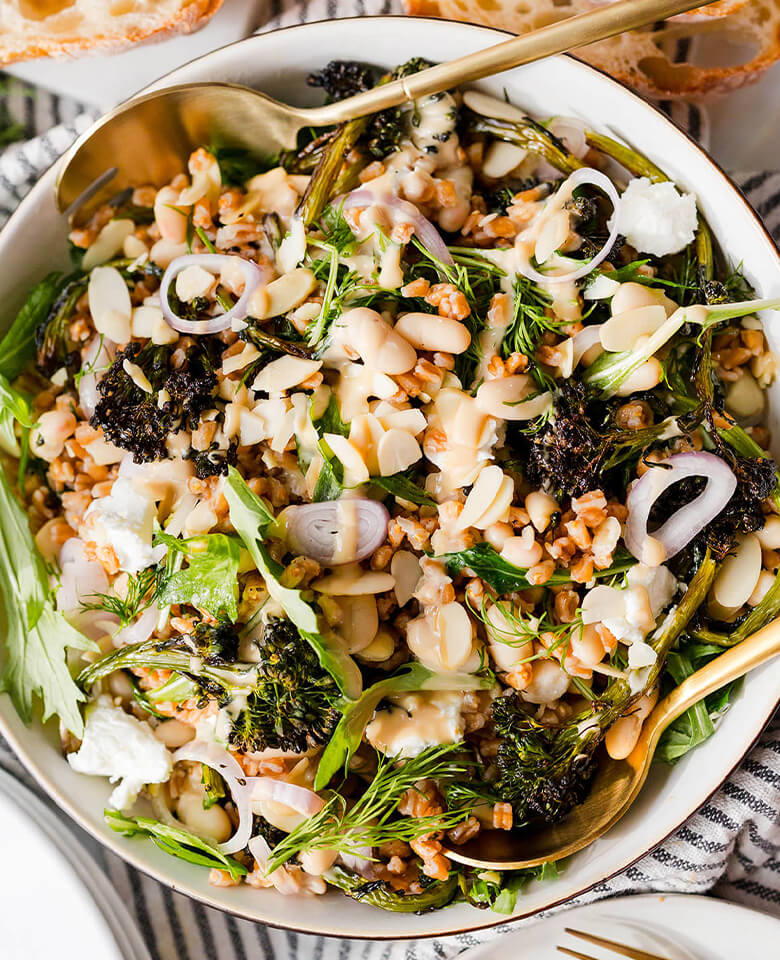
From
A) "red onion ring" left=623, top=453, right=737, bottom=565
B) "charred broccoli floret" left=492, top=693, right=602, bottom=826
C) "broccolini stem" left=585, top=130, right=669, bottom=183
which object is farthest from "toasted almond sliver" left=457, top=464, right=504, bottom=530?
"broccolini stem" left=585, top=130, right=669, bottom=183

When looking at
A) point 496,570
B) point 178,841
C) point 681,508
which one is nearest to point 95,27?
point 496,570

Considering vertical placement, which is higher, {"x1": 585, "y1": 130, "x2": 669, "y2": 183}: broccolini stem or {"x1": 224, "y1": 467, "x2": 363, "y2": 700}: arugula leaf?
{"x1": 585, "y1": 130, "x2": 669, "y2": 183}: broccolini stem

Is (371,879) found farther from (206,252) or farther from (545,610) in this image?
(206,252)

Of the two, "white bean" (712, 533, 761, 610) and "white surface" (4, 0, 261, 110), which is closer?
"white bean" (712, 533, 761, 610)

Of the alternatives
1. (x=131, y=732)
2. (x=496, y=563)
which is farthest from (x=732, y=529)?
(x=131, y=732)

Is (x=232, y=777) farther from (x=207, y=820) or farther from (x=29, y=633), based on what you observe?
(x=29, y=633)

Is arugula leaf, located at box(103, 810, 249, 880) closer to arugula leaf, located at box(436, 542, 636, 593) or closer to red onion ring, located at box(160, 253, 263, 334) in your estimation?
arugula leaf, located at box(436, 542, 636, 593)
